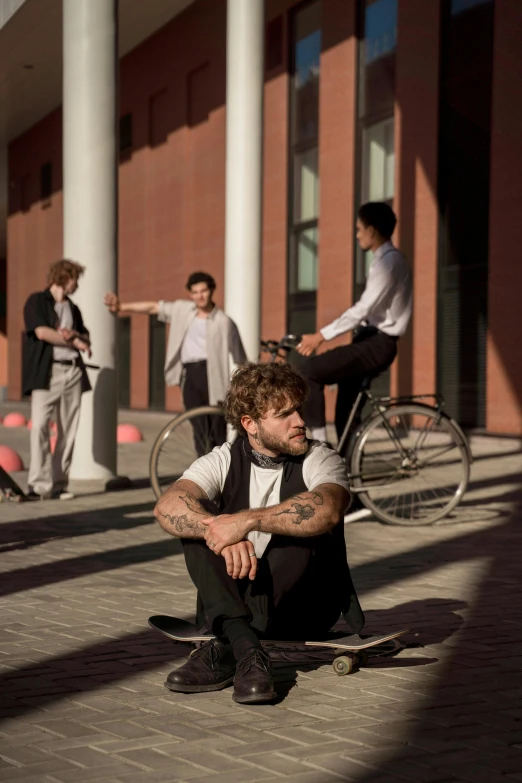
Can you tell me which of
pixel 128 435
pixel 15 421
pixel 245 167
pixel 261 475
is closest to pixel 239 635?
pixel 261 475

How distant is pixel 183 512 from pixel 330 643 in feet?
2.36

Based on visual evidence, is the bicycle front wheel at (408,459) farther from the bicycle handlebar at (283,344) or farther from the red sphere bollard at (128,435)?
the red sphere bollard at (128,435)

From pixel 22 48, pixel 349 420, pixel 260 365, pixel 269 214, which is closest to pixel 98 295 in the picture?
pixel 349 420

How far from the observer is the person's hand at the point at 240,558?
4098mm

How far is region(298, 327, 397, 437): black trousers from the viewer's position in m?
8.05

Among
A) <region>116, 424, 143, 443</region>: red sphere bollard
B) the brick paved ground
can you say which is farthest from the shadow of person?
<region>116, 424, 143, 443</region>: red sphere bollard

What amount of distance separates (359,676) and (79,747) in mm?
1281

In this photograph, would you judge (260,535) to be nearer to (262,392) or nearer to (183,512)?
(183,512)

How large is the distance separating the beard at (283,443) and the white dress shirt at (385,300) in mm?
3921

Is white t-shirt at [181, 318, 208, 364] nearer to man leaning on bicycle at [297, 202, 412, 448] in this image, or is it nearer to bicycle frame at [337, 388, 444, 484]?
man leaning on bicycle at [297, 202, 412, 448]

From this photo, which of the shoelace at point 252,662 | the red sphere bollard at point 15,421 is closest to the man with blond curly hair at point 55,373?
the shoelace at point 252,662

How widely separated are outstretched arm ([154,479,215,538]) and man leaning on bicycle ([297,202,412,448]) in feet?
12.2

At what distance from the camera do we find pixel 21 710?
394cm

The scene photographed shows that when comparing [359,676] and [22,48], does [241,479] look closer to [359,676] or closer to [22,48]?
[359,676]
